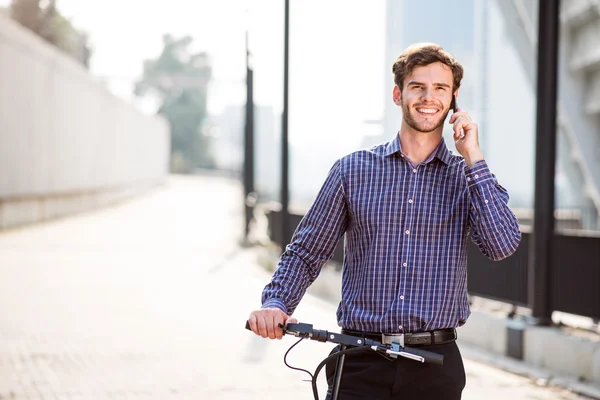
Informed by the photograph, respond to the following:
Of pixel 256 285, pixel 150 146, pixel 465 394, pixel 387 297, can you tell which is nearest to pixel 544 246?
pixel 465 394

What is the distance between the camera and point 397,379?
3104mm

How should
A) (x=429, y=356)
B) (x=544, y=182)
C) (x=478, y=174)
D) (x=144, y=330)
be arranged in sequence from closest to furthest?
1. (x=429, y=356)
2. (x=478, y=174)
3. (x=544, y=182)
4. (x=144, y=330)

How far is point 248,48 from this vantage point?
21.6 m

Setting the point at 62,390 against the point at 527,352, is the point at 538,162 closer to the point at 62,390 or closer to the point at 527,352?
the point at 527,352

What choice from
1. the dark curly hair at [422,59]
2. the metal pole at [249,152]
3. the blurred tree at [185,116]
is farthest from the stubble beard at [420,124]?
the blurred tree at [185,116]

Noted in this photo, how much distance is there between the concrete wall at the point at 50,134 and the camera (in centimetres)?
2322

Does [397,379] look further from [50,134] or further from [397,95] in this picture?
[50,134]

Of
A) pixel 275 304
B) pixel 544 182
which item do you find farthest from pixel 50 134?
pixel 275 304

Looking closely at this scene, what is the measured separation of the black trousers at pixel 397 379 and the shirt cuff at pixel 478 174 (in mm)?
564

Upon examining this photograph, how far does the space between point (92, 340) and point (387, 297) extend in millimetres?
6307

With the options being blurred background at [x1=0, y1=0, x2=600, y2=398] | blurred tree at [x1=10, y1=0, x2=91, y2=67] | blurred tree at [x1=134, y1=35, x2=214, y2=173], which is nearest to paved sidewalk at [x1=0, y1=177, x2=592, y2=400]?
blurred background at [x1=0, y1=0, x2=600, y2=398]

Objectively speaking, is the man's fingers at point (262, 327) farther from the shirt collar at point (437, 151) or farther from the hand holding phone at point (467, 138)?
the hand holding phone at point (467, 138)

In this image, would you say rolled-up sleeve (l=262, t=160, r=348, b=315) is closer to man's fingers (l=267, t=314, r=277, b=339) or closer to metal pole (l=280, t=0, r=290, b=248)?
man's fingers (l=267, t=314, r=277, b=339)

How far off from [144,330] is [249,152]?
13.9 meters
